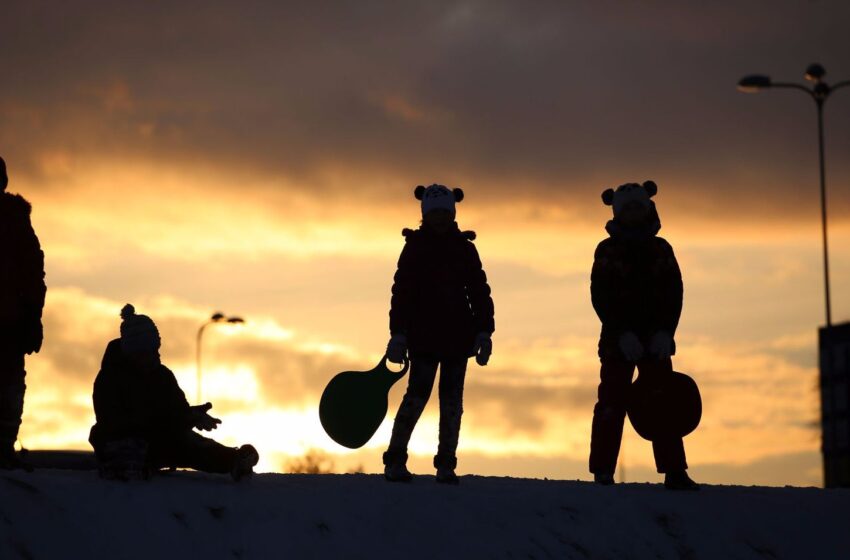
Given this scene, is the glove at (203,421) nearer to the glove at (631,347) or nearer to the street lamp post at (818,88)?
the glove at (631,347)

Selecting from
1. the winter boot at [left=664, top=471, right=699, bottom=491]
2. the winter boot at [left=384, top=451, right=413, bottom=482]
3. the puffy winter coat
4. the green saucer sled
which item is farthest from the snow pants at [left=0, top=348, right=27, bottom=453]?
the winter boot at [left=664, top=471, right=699, bottom=491]

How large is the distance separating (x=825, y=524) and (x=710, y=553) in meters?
1.36

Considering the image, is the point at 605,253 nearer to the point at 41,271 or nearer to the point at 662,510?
the point at 662,510

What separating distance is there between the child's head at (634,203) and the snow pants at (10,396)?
4608mm

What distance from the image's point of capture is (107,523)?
912 cm

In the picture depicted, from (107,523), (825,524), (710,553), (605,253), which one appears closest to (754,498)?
(825,524)

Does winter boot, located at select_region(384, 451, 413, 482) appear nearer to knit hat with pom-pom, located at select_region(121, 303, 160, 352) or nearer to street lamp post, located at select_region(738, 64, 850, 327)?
knit hat with pom-pom, located at select_region(121, 303, 160, 352)

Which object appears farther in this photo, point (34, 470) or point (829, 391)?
point (829, 391)

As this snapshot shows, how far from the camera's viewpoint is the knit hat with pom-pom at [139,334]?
409 inches

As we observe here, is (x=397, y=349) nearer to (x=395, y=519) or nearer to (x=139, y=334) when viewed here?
(x=395, y=519)

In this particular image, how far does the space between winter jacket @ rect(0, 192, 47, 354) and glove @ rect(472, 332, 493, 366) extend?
310cm

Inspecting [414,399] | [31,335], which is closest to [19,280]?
[31,335]

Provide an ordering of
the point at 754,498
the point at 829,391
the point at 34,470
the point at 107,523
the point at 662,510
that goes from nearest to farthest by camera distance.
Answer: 1. the point at 107,523
2. the point at 34,470
3. the point at 662,510
4. the point at 754,498
5. the point at 829,391

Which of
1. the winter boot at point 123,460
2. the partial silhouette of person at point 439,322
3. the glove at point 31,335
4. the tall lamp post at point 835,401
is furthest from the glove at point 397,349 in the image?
the tall lamp post at point 835,401
